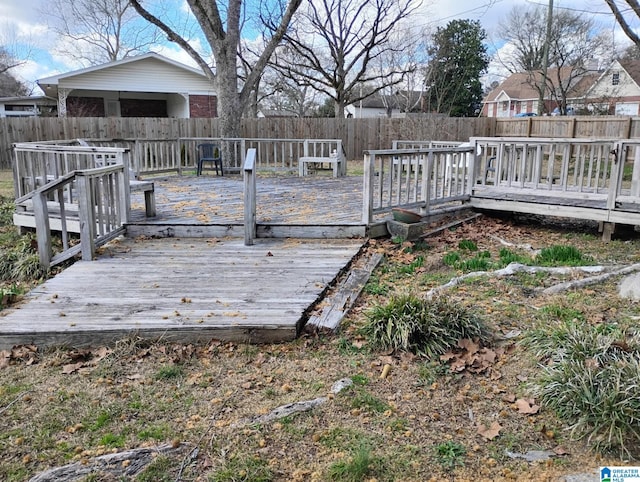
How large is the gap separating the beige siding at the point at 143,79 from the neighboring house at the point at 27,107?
234 inches

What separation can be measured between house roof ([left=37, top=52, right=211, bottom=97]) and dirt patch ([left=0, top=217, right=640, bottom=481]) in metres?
19.6

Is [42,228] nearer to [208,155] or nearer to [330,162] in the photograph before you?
[208,155]

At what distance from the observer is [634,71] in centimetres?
3130

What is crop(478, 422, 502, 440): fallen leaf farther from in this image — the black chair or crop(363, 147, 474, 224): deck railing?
the black chair

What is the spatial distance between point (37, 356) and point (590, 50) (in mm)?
29726

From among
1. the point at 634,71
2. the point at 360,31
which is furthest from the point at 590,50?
the point at 360,31

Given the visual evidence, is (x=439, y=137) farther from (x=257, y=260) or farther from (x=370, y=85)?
(x=370, y=85)

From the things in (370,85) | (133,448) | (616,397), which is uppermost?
(370,85)

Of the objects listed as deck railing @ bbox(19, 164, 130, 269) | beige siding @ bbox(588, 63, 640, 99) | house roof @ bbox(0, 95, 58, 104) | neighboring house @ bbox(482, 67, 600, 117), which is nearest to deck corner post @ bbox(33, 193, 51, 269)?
deck railing @ bbox(19, 164, 130, 269)

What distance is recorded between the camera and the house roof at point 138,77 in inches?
795

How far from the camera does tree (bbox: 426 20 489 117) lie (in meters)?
30.8

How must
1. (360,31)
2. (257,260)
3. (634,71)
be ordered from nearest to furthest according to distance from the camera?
(257,260) → (360,31) → (634,71)

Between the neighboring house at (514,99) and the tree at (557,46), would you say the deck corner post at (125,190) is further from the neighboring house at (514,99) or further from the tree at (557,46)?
the neighboring house at (514,99)

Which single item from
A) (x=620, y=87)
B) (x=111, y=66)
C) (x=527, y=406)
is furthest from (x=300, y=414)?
(x=620, y=87)
